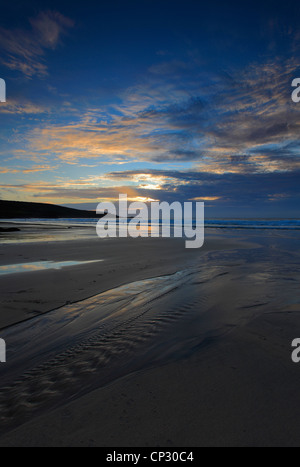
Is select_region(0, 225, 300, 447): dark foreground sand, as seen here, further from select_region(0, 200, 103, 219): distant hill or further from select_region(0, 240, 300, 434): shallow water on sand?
select_region(0, 200, 103, 219): distant hill

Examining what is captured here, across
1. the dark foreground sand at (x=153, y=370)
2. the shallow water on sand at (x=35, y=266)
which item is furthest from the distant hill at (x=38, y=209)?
the dark foreground sand at (x=153, y=370)

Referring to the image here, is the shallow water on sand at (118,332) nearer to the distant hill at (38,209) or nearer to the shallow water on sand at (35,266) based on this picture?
the shallow water on sand at (35,266)

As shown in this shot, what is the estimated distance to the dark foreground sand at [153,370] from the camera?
1789 mm

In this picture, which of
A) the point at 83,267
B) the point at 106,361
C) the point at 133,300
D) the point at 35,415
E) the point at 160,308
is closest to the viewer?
the point at 35,415

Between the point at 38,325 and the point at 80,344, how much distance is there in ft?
3.33

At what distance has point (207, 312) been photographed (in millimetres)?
4207

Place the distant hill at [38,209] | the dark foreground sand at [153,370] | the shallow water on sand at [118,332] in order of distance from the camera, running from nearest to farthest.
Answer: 1. the dark foreground sand at [153,370]
2. the shallow water on sand at [118,332]
3. the distant hill at [38,209]

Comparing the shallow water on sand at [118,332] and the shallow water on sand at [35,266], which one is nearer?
the shallow water on sand at [118,332]

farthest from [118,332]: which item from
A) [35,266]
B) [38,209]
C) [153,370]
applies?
[38,209]

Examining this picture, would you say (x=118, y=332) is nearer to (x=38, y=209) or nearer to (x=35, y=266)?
(x=35, y=266)

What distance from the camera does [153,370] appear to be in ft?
8.33

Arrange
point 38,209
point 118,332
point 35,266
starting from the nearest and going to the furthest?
1. point 118,332
2. point 35,266
3. point 38,209
